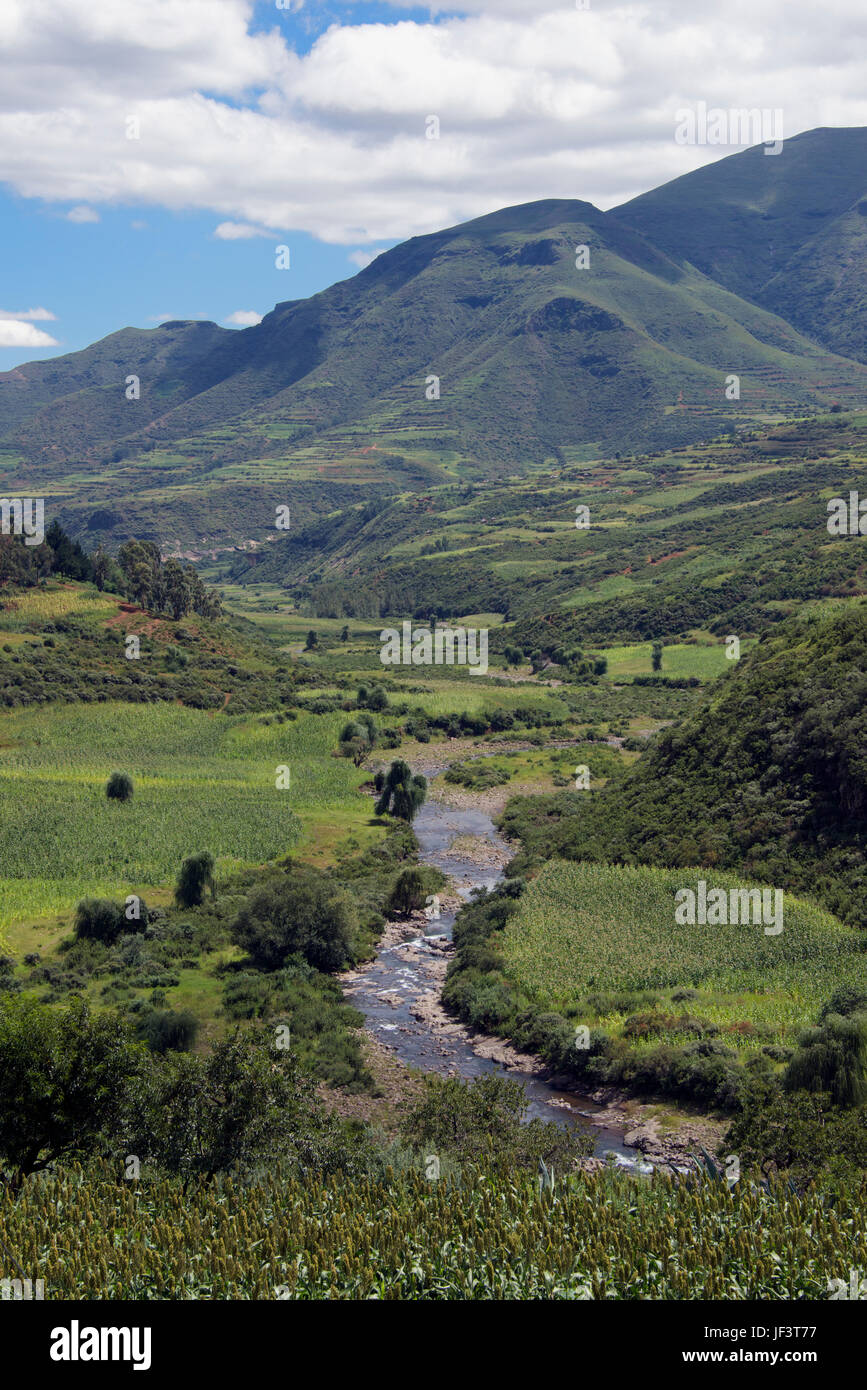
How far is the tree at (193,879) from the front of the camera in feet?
195

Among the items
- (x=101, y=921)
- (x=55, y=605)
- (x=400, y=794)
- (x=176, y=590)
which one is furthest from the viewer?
(x=176, y=590)

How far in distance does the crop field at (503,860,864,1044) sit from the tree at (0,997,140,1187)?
70.9ft

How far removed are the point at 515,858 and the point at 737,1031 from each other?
31.1m

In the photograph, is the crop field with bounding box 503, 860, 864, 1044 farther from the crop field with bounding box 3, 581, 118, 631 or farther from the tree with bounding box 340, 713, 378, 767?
the crop field with bounding box 3, 581, 118, 631

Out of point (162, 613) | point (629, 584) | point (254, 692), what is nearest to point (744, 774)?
point (254, 692)

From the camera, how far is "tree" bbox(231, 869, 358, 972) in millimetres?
53469

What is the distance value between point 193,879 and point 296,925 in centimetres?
875

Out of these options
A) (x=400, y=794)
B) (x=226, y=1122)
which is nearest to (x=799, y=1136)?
(x=226, y=1122)

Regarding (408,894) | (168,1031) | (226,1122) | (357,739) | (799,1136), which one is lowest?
(168,1031)

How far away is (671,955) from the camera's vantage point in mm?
49344

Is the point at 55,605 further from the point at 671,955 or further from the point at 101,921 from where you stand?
the point at 671,955

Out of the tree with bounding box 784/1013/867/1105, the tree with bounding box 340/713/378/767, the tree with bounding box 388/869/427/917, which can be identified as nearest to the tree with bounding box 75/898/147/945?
the tree with bounding box 388/869/427/917

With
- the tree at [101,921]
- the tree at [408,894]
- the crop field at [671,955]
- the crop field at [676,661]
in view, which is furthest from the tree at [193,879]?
the crop field at [676,661]

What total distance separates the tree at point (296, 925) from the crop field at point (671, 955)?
8.17 meters
